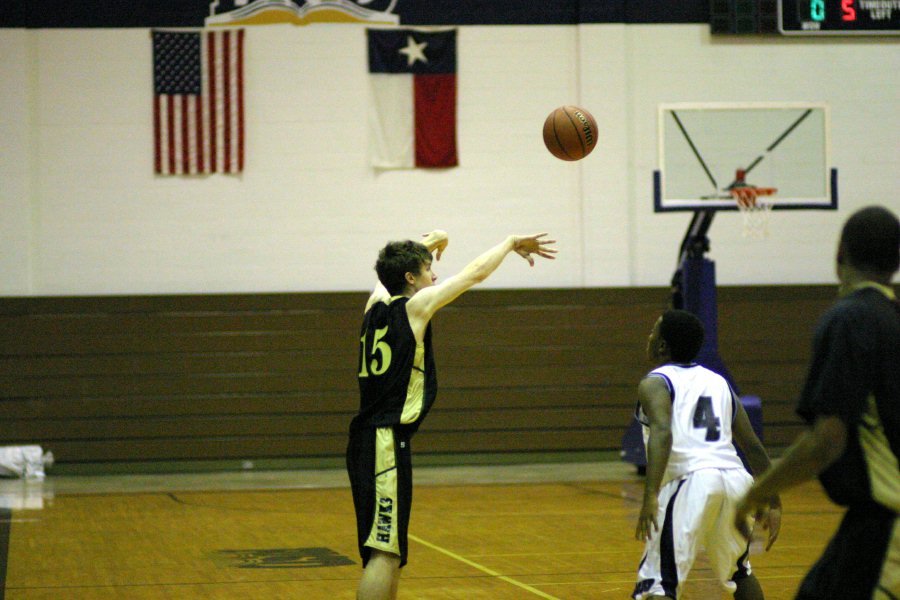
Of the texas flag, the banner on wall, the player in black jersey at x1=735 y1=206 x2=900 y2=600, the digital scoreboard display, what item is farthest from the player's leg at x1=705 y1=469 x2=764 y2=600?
the banner on wall

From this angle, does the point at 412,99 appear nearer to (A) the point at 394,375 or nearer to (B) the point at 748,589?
(A) the point at 394,375

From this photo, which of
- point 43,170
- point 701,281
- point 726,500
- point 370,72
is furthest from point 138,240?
point 726,500

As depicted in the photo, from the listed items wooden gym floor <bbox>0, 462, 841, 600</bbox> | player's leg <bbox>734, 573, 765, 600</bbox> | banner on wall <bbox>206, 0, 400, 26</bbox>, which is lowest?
wooden gym floor <bbox>0, 462, 841, 600</bbox>

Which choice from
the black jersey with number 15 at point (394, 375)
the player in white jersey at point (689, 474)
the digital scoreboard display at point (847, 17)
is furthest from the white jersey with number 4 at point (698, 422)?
the digital scoreboard display at point (847, 17)

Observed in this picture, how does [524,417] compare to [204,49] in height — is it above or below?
below

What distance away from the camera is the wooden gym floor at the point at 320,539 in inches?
270

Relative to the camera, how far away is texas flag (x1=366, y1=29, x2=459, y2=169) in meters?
14.5

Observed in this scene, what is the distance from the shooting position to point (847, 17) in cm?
1385

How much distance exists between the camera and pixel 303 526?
31.1ft

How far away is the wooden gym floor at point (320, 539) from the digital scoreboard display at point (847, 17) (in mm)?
5693

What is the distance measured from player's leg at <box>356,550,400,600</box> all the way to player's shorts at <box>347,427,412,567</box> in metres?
0.03

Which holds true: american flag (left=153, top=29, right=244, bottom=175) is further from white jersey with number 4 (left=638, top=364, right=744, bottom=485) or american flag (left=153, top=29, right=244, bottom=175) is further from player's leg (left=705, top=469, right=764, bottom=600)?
player's leg (left=705, top=469, right=764, bottom=600)

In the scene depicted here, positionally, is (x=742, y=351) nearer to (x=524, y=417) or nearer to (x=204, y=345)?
(x=524, y=417)

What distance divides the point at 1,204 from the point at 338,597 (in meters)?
9.49
